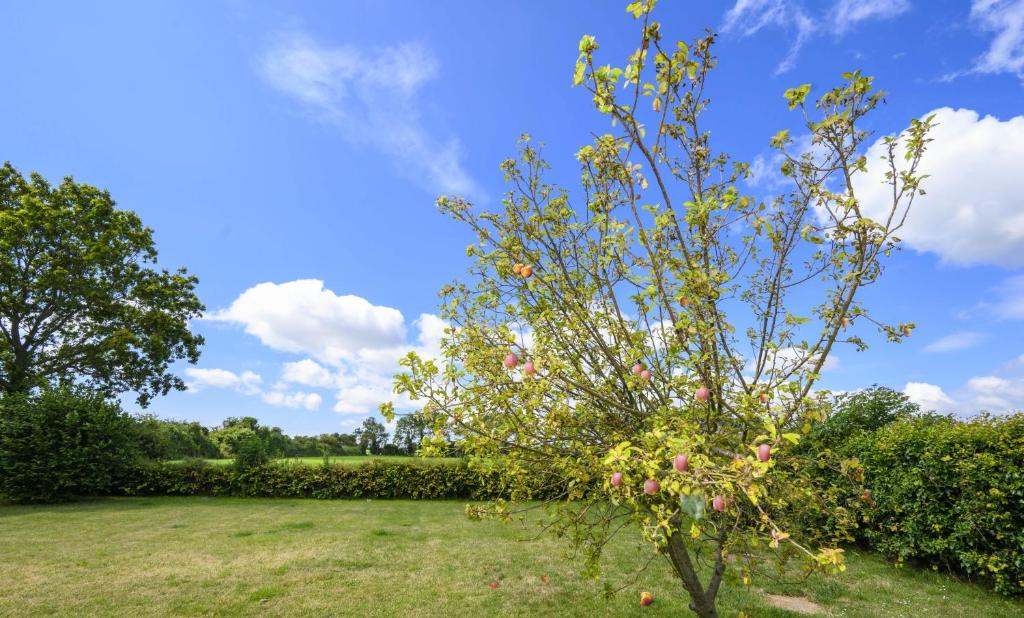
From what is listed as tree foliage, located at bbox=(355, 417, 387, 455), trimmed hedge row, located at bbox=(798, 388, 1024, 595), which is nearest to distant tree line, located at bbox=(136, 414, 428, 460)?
tree foliage, located at bbox=(355, 417, 387, 455)

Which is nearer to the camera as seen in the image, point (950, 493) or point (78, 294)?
point (950, 493)

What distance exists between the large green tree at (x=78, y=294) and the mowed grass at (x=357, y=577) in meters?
10.8

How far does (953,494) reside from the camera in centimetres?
718

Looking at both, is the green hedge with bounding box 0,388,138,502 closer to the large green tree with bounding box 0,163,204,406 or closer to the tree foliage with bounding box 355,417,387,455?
the large green tree with bounding box 0,163,204,406

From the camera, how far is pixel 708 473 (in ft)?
7.32

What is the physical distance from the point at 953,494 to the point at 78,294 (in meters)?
25.2

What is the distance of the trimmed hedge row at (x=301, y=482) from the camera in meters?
16.1

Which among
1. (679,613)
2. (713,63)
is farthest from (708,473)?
(679,613)

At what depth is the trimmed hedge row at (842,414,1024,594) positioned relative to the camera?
6.49 m

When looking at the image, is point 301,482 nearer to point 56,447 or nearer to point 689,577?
point 56,447

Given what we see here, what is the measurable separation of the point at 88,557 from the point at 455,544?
5.76 m

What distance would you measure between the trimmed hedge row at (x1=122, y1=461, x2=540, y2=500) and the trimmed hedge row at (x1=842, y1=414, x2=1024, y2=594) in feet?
34.8

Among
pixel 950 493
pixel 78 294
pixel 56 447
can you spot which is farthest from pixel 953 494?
pixel 78 294

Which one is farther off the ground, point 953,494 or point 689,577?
point 953,494
